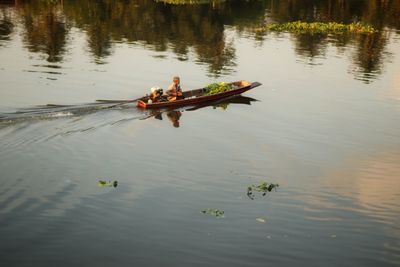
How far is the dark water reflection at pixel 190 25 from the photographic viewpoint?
3684 centimetres

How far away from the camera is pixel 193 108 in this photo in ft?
77.8

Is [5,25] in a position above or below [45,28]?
above

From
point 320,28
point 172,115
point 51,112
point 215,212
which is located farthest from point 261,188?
point 320,28

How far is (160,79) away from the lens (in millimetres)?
29234

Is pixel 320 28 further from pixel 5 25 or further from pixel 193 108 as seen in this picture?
pixel 5 25

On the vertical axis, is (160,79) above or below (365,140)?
above

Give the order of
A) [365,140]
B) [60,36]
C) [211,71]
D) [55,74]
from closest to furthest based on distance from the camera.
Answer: [365,140], [55,74], [211,71], [60,36]

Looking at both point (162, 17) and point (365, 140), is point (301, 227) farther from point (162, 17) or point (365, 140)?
point (162, 17)

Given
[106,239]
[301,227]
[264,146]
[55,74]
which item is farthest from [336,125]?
[55,74]

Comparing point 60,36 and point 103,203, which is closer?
point 103,203

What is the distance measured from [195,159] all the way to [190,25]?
1339 inches

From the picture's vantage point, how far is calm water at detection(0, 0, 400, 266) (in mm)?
11914

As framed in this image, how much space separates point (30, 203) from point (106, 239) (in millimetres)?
2979

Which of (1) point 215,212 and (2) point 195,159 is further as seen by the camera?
(2) point 195,159
